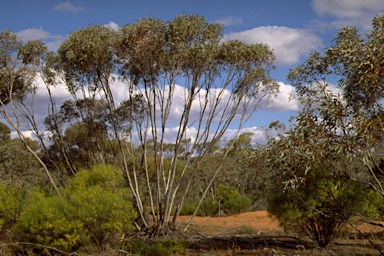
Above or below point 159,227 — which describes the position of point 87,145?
above

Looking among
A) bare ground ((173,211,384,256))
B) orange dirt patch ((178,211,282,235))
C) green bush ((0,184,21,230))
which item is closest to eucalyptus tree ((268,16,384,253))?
bare ground ((173,211,384,256))

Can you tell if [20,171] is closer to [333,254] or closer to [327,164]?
[333,254]

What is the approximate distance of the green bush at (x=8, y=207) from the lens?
14.6 meters

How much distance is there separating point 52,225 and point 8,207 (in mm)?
2301

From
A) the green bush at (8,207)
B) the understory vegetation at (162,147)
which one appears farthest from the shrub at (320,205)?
the green bush at (8,207)

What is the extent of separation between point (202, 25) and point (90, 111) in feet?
23.2

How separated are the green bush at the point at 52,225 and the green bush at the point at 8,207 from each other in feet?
3.92

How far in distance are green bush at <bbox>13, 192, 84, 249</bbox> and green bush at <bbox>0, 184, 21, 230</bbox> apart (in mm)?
1194

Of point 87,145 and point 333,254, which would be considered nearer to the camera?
point 333,254

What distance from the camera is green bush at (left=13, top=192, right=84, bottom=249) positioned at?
13.1 metres

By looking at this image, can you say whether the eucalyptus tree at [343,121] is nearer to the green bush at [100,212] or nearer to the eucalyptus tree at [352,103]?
the eucalyptus tree at [352,103]

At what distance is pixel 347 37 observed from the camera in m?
10.1

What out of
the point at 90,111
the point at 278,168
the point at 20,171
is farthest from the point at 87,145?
the point at 278,168

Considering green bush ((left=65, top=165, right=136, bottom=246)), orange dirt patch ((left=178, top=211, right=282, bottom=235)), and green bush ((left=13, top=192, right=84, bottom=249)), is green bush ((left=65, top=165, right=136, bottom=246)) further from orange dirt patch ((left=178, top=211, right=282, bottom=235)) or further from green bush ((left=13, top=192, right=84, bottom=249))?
→ orange dirt patch ((left=178, top=211, right=282, bottom=235))
